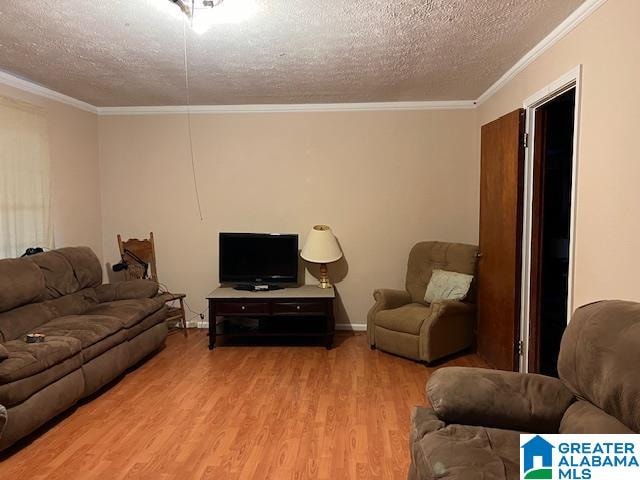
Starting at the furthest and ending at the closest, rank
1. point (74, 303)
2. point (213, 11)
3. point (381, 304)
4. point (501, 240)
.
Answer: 1. point (381, 304)
2. point (74, 303)
3. point (501, 240)
4. point (213, 11)

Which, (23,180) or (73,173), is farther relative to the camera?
(73,173)

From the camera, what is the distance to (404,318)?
13.9 feet

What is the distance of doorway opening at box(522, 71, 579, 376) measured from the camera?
3.35 meters

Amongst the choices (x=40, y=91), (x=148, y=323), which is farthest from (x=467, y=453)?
(x=40, y=91)

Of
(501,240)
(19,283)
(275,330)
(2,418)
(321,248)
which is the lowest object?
(275,330)

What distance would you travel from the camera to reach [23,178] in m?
3.98

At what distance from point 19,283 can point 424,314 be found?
3.15 metres

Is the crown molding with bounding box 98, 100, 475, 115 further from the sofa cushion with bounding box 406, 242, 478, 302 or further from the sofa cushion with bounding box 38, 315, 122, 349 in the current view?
the sofa cushion with bounding box 38, 315, 122, 349

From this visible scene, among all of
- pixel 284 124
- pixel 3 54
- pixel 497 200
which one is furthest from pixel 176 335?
pixel 497 200

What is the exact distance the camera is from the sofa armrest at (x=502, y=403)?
1.97 meters

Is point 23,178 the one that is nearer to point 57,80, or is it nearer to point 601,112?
point 57,80

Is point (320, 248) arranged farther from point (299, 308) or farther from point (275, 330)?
point (275, 330)

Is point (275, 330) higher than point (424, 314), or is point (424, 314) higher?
point (424, 314)

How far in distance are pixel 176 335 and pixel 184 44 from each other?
3.04m
